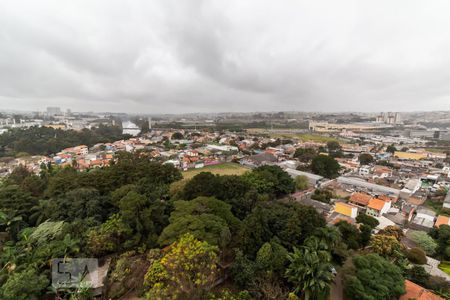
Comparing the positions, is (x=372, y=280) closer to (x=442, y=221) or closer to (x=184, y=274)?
(x=184, y=274)

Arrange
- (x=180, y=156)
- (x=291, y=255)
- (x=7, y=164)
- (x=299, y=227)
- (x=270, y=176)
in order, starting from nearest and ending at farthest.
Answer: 1. (x=291, y=255)
2. (x=299, y=227)
3. (x=270, y=176)
4. (x=7, y=164)
5. (x=180, y=156)

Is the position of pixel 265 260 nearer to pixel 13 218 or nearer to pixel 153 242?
pixel 153 242

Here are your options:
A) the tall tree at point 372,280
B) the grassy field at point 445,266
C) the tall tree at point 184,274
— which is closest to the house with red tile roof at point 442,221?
the grassy field at point 445,266

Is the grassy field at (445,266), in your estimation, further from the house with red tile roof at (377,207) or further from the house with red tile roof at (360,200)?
the house with red tile roof at (360,200)

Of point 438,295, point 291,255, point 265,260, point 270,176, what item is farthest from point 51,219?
point 438,295

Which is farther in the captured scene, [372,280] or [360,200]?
[360,200]

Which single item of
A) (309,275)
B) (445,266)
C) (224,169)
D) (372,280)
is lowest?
(445,266)

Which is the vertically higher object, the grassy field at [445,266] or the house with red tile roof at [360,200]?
the house with red tile roof at [360,200]

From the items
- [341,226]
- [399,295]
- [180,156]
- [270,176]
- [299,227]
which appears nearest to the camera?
[399,295]

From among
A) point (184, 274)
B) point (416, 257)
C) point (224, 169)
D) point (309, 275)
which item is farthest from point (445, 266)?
point (224, 169)
